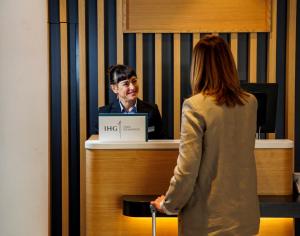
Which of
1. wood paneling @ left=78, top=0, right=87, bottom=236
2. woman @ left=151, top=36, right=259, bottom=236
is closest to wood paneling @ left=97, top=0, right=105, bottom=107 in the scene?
wood paneling @ left=78, top=0, right=87, bottom=236

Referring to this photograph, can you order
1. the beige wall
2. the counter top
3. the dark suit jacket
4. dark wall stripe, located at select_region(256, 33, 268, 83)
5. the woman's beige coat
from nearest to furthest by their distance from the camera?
the woman's beige coat, the counter top, the dark suit jacket, the beige wall, dark wall stripe, located at select_region(256, 33, 268, 83)

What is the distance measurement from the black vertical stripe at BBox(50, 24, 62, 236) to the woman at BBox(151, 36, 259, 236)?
8.07ft

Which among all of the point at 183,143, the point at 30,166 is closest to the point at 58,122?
the point at 30,166

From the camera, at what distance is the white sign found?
7.96 ft

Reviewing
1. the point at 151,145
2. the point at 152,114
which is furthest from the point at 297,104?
the point at 151,145

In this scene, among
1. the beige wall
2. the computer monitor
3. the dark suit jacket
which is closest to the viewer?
the computer monitor

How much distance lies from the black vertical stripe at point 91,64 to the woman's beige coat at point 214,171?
7.82 ft

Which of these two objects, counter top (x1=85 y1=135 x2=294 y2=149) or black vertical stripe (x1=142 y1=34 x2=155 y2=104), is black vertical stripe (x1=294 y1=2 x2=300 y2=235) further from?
counter top (x1=85 y1=135 x2=294 y2=149)

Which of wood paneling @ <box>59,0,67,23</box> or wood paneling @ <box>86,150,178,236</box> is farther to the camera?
wood paneling @ <box>59,0,67,23</box>

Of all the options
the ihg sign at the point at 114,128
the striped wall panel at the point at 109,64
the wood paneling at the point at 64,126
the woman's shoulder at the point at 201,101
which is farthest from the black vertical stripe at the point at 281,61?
the woman's shoulder at the point at 201,101

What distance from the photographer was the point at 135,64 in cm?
414

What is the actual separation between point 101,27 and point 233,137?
101 inches

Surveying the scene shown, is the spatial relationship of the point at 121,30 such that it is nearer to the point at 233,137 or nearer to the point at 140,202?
the point at 140,202

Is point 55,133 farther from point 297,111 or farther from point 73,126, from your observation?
point 297,111
